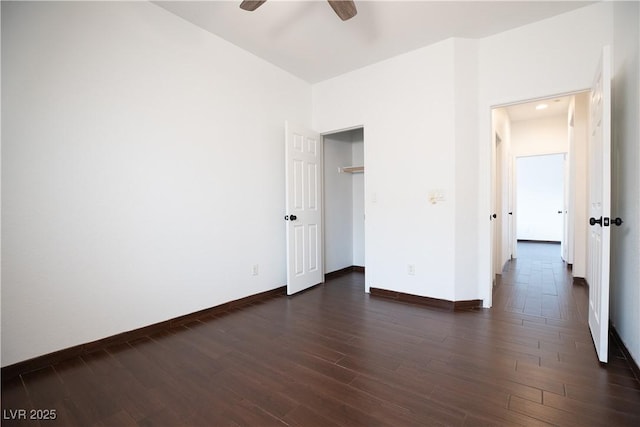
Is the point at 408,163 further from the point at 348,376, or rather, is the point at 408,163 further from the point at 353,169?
the point at 348,376

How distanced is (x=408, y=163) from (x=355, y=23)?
5.08ft

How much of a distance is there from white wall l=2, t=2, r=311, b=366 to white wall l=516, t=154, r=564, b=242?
850 cm

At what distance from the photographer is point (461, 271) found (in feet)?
10.3

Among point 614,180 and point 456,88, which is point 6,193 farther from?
point 614,180

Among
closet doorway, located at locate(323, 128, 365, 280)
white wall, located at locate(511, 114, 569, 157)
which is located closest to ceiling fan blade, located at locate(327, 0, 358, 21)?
closet doorway, located at locate(323, 128, 365, 280)

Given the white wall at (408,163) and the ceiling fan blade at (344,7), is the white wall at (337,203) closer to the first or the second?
the white wall at (408,163)

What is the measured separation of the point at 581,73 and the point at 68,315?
4680mm

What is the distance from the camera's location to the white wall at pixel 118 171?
194 cm

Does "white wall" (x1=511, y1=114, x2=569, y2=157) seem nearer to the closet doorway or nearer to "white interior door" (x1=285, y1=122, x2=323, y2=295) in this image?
the closet doorway

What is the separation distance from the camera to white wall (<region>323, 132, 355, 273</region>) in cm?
457

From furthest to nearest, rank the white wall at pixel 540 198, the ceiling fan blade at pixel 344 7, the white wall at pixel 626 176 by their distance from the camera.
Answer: the white wall at pixel 540 198 → the ceiling fan blade at pixel 344 7 → the white wall at pixel 626 176

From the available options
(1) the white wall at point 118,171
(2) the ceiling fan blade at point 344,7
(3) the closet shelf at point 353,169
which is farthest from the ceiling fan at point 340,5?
(3) the closet shelf at point 353,169

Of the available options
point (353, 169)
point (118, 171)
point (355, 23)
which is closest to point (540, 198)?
point (353, 169)

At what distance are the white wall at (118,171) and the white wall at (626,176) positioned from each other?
10.6 feet
